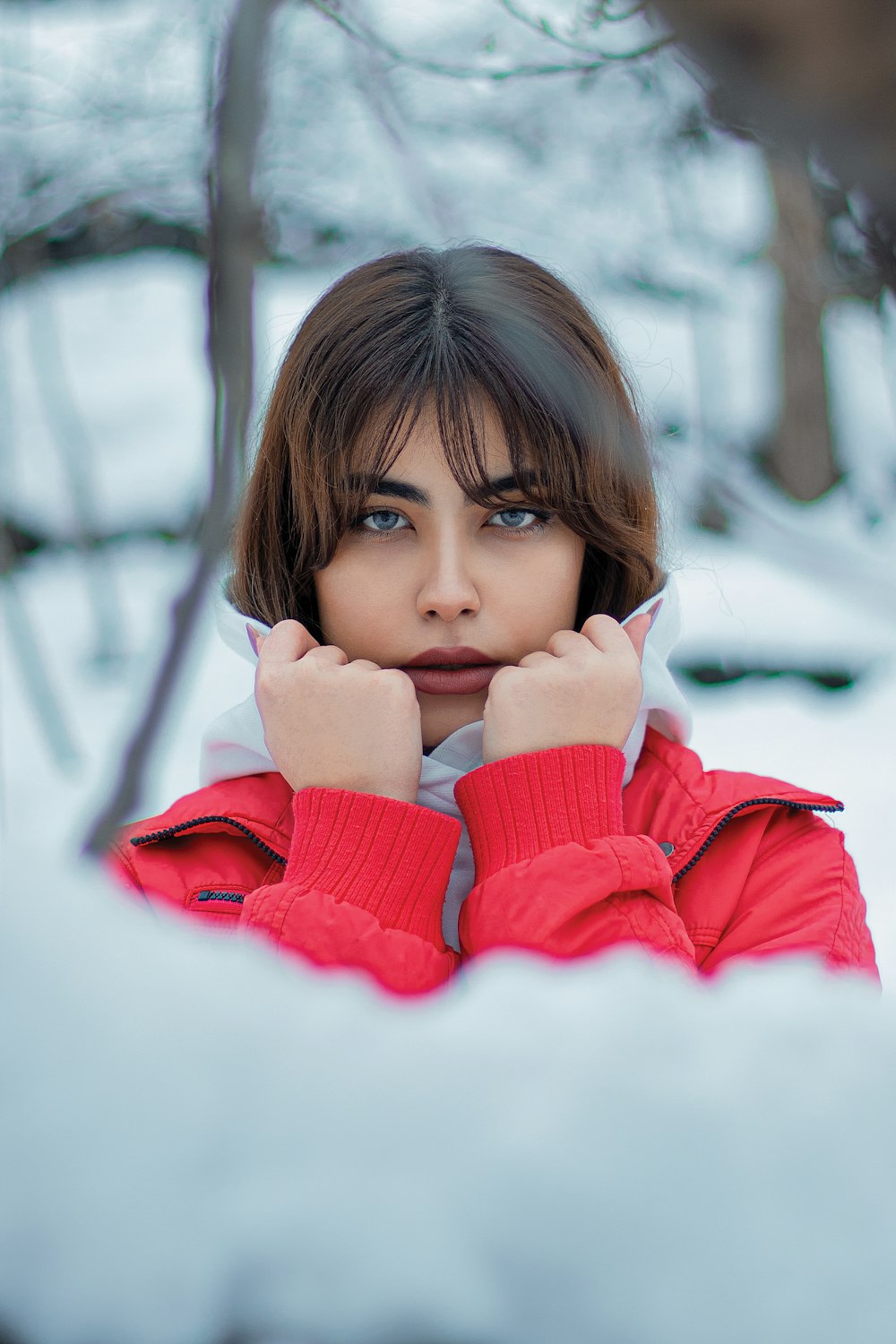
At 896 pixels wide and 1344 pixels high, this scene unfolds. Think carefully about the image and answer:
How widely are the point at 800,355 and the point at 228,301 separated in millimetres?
656

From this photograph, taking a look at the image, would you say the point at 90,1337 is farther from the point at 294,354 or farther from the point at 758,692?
the point at 758,692

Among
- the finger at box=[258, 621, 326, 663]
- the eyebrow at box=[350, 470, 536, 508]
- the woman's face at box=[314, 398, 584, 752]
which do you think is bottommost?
the finger at box=[258, 621, 326, 663]

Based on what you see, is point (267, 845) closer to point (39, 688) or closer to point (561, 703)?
point (561, 703)

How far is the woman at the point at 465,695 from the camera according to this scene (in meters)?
0.84

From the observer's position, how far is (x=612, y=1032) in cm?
21

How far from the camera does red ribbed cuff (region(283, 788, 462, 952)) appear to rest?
84 cm

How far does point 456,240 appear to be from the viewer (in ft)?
3.01

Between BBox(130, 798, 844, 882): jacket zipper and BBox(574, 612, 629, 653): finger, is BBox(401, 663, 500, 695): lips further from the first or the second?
BBox(130, 798, 844, 882): jacket zipper

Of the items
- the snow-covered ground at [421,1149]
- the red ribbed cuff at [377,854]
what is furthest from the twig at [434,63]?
the red ribbed cuff at [377,854]

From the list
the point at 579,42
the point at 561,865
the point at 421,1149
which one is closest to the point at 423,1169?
the point at 421,1149

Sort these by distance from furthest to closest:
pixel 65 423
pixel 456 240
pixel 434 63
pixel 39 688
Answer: pixel 65 423 → pixel 39 688 → pixel 456 240 → pixel 434 63

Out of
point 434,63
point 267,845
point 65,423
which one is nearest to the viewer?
point 434,63

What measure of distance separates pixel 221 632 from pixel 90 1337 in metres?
1.02

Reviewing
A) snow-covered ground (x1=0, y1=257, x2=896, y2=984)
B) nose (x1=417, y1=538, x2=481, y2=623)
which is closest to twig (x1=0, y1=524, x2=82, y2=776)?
snow-covered ground (x1=0, y1=257, x2=896, y2=984)
